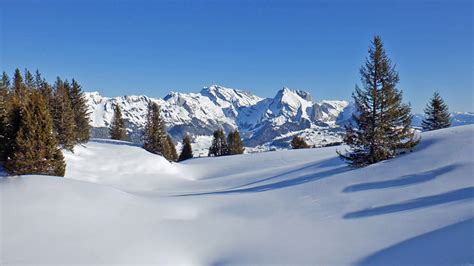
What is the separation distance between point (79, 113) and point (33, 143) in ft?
94.0

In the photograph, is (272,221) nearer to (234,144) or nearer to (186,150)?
(234,144)

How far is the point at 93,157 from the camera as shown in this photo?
3741 cm

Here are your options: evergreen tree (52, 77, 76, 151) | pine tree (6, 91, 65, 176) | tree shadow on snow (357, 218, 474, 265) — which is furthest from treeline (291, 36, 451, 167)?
evergreen tree (52, 77, 76, 151)

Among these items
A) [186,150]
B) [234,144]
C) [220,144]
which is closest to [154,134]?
[186,150]

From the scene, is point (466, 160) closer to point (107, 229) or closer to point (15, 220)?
point (107, 229)

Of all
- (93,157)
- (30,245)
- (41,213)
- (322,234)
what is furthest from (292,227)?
(93,157)

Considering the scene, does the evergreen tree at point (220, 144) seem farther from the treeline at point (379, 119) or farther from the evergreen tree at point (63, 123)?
the treeline at point (379, 119)

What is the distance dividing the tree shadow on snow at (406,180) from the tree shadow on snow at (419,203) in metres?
2.00

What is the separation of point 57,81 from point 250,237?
4155 cm

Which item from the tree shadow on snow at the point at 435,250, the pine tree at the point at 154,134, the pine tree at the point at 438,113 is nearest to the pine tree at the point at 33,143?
the tree shadow on snow at the point at 435,250

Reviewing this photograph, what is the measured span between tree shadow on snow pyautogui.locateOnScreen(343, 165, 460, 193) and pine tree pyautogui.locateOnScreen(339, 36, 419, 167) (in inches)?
204

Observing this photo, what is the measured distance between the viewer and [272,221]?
11711 mm

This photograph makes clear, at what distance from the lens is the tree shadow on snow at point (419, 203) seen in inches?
405

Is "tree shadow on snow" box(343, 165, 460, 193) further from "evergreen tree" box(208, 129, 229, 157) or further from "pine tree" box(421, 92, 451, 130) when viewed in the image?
"evergreen tree" box(208, 129, 229, 157)
